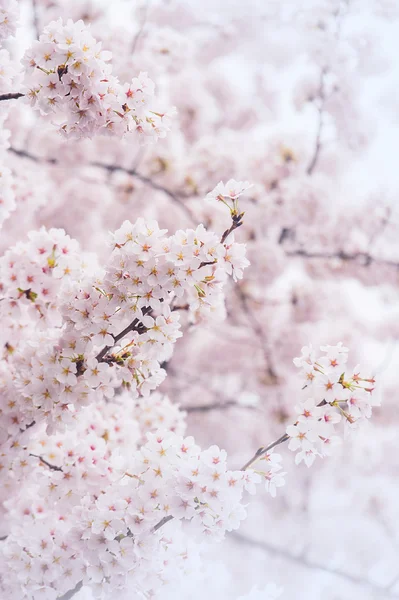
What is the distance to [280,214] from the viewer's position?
180 cm

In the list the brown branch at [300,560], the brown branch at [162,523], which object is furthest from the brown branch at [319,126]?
the brown branch at [162,523]

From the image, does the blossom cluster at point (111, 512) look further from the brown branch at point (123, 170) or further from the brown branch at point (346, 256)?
the brown branch at point (346, 256)

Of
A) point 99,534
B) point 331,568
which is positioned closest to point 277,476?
point 99,534

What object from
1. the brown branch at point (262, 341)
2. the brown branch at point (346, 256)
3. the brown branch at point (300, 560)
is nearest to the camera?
the brown branch at point (300, 560)

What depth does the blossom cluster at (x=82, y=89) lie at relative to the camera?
0.70 m

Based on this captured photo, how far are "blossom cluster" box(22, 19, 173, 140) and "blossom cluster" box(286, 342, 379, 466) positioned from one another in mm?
389

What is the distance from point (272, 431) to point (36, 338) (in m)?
1.64

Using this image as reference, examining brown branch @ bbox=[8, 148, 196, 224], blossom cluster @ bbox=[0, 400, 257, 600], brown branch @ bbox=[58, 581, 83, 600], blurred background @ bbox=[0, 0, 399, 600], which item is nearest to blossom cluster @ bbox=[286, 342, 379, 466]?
blossom cluster @ bbox=[0, 400, 257, 600]

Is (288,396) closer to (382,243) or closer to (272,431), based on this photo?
(272,431)

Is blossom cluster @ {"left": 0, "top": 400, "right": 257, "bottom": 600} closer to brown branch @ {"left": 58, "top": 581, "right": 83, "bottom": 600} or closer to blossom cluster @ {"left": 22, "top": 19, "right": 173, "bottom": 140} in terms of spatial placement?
brown branch @ {"left": 58, "top": 581, "right": 83, "bottom": 600}

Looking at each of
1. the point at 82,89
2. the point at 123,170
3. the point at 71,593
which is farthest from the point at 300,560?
the point at 82,89

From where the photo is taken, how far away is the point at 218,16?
263 cm

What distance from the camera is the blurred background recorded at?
1.77m

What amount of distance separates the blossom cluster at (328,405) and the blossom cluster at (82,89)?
39 centimetres
